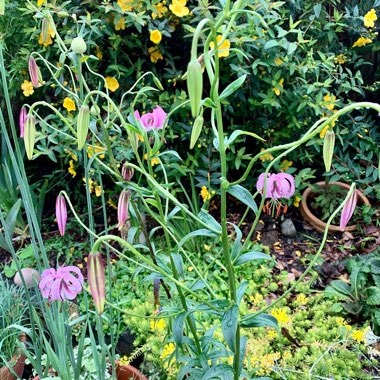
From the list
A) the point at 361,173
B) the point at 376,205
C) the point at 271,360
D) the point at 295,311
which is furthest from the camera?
the point at 376,205

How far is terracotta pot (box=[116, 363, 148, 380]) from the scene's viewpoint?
57.2 inches

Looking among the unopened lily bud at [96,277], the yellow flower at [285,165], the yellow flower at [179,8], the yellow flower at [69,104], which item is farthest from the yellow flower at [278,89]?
the unopened lily bud at [96,277]

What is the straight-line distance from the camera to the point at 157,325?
1.59 m

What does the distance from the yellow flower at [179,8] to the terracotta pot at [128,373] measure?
49.5 inches

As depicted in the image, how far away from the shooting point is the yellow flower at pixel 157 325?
1557mm

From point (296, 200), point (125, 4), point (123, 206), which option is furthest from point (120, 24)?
point (123, 206)

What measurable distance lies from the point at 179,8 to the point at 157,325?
1.16 m

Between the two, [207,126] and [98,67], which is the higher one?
[98,67]

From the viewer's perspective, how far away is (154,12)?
190 centimetres

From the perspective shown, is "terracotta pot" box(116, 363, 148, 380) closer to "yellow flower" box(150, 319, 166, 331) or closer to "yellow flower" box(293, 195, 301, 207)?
"yellow flower" box(150, 319, 166, 331)

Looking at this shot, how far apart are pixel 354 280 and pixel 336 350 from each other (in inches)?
13.4

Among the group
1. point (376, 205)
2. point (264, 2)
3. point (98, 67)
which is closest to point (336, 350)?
point (376, 205)

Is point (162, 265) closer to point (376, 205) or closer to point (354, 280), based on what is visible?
point (354, 280)

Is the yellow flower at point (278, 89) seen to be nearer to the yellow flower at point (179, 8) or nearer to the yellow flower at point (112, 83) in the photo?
the yellow flower at point (179, 8)
